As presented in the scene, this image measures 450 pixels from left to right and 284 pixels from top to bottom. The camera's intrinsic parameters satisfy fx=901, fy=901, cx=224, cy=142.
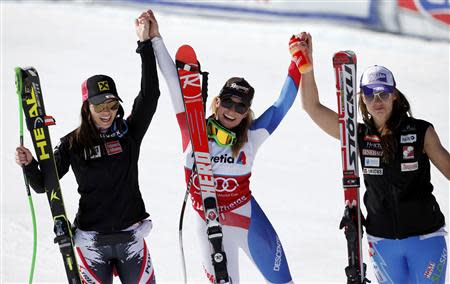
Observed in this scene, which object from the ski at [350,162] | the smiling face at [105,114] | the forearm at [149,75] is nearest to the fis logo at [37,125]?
the smiling face at [105,114]

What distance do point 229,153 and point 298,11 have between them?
897cm

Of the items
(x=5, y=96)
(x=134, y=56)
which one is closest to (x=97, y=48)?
(x=134, y=56)

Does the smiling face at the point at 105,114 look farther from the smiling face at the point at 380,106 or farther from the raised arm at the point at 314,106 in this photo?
Result: the smiling face at the point at 380,106

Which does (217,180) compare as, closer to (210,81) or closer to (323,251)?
(323,251)

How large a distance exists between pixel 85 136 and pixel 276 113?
1.11 m

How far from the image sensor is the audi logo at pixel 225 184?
17.1ft

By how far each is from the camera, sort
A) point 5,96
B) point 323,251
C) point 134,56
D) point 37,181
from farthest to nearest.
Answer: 1. point 134,56
2. point 5,96
3. point 323,251
4. point 37,181

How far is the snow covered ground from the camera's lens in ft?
23.9

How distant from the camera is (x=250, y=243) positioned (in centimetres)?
524

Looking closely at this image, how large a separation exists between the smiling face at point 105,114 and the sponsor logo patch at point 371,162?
1.42 m

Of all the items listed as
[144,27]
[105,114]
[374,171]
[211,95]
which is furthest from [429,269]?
[211,95]

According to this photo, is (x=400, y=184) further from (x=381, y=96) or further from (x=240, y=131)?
(x=240, y=131)

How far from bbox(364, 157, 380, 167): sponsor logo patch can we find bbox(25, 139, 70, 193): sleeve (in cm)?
167

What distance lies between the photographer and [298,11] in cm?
1384
